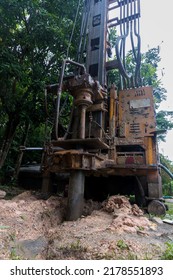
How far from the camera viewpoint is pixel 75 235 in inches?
118

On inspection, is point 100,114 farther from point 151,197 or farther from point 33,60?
point 33,60

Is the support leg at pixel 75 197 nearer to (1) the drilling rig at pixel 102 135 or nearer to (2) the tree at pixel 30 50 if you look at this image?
(1) the drilling rig at pixel 102 135

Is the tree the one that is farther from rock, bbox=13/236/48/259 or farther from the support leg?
rock, bbox=13/236/48/259

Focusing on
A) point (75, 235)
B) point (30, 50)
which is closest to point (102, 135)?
point (75, 235)

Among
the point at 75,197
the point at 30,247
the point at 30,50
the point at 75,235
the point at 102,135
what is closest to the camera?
the point at 30,247

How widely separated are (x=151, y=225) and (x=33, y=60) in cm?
896

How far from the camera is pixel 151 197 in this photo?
529 centimetres

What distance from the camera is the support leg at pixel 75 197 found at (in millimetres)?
4102

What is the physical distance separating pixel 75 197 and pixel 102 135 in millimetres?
2163

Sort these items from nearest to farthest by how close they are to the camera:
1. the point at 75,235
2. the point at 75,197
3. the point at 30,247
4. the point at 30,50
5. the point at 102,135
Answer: the point at 30,247
the point at 75,235
the point at 75,197
the point at 102,135
the point at 30,50

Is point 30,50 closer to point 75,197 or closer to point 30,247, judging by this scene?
point 75,197

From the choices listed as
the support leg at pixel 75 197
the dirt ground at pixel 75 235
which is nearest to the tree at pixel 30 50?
the support leg at pixel 75 197

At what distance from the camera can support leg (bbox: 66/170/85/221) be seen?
410cm

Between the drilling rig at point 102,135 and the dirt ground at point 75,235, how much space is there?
0.59m
